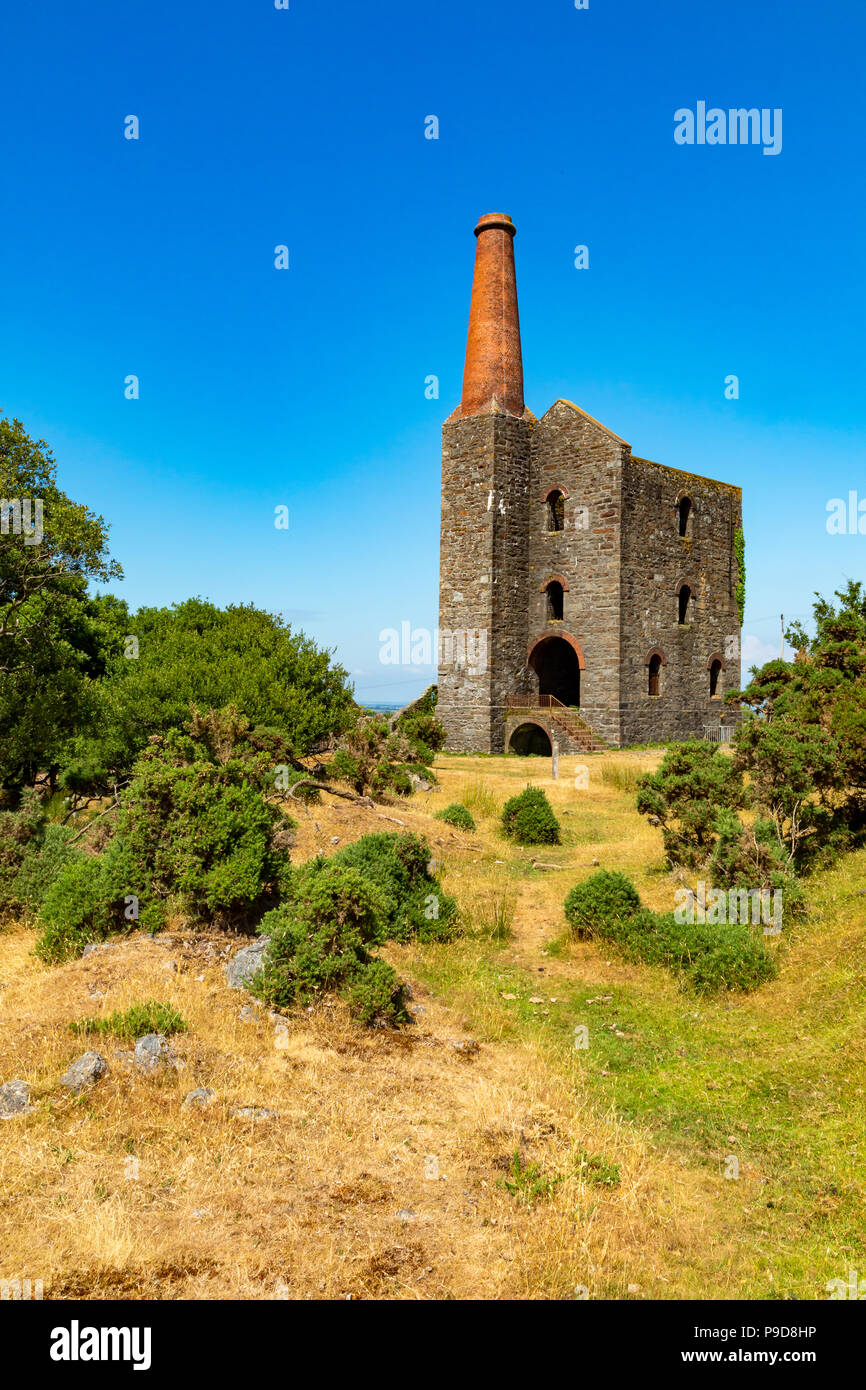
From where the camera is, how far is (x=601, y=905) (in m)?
9.05

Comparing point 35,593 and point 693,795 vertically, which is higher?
point 35,593

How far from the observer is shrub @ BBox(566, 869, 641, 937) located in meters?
8.98

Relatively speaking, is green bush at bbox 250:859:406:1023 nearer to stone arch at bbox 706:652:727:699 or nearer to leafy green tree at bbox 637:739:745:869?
leafy green tree at bbox 637:739:745:869

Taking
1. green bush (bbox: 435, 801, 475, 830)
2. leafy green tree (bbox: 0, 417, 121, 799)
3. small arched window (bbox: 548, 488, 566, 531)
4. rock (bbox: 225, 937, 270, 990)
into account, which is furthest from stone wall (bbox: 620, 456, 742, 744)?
rock (bbox: 225, 937, 270, 990)

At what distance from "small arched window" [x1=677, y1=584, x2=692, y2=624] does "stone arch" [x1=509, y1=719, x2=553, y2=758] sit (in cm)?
676

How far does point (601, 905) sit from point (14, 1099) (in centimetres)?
613

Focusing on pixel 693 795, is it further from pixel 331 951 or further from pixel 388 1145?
pixel 388 1145

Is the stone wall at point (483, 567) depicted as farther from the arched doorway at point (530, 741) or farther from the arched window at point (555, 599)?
the arched window at point (555, 599)

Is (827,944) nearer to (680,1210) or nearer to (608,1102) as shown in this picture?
(608,1102)

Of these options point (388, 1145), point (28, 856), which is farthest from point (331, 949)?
point (28, 856)

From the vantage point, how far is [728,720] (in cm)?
3042

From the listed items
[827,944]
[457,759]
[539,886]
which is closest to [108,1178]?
[827,944]

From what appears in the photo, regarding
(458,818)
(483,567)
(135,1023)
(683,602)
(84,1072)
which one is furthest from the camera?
(683,602)
